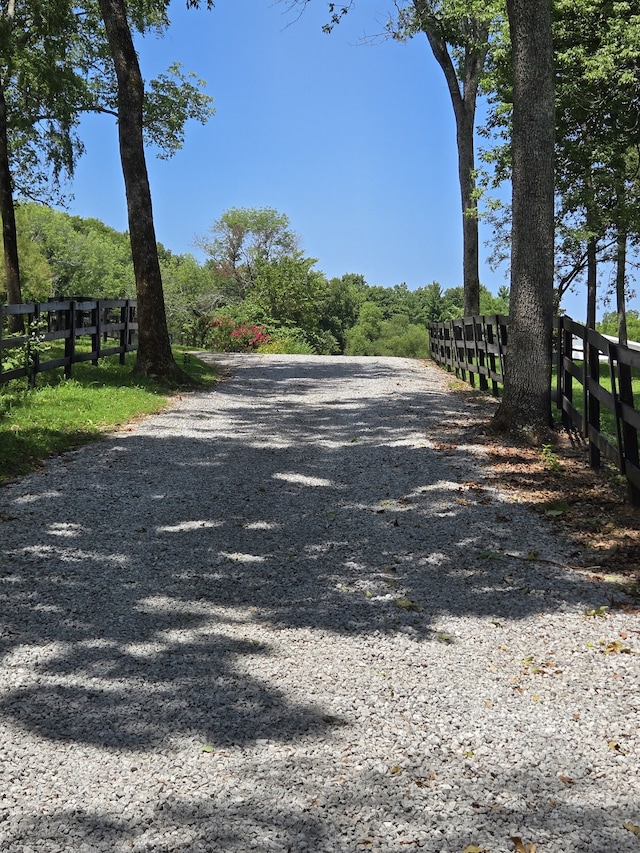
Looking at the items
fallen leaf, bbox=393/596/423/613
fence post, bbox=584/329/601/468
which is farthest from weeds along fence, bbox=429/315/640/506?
fallen leaf, bbox=393/596/423/613

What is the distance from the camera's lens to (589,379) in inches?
311

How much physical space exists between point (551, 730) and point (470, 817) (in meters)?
0.74

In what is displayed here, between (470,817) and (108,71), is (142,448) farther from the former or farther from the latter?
(108,71)

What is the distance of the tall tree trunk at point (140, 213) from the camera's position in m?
13.7

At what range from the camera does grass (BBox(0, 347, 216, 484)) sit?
8.29 m

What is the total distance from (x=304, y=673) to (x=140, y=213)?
11.6 m

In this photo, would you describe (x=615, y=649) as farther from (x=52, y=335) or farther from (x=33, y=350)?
(x=52, y=335)

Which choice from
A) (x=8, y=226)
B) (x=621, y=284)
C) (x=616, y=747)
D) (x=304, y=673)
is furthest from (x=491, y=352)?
(x=621, y=284)

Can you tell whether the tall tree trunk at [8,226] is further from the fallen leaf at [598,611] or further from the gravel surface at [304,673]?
the fallen leaf at [598,611]

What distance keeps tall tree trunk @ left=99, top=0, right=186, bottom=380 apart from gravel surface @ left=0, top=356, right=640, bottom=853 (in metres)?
6.76

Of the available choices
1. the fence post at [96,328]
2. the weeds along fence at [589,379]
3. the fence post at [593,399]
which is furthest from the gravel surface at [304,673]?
the fence post at [96,328]

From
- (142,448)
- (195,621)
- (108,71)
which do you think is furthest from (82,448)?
(108,71)

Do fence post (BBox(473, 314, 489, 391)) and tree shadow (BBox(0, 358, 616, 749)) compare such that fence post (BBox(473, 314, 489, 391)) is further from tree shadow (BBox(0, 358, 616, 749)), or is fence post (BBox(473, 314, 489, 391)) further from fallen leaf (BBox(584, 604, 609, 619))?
fallen leaf (BBox(584, 604, 609, 619))

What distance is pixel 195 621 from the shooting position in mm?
4387
